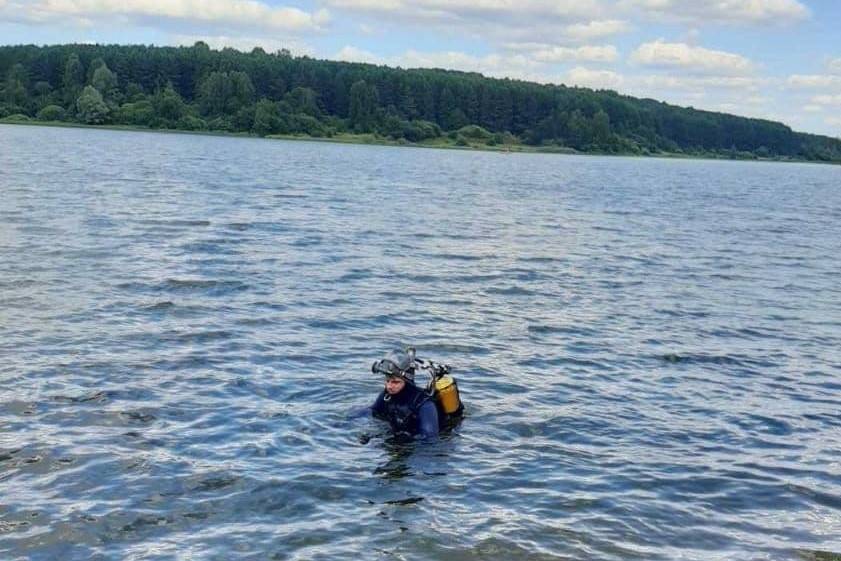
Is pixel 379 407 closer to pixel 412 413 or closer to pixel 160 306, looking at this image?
pixel 412 413

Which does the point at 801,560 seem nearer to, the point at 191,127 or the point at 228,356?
the point at 228,356

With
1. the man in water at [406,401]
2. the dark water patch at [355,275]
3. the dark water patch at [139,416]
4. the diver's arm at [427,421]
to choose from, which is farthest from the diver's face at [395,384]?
the dark water patch at [355,275]

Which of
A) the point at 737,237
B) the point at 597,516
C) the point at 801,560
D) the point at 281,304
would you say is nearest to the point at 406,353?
the point at 597,516

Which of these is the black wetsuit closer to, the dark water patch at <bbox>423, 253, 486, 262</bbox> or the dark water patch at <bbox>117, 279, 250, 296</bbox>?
the dark water patch at <bbox>117, 279, 250, 296</bbox>

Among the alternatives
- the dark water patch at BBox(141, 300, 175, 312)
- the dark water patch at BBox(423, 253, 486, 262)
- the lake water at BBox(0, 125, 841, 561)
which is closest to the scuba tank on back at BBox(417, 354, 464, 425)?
the lake water at BBox(0, 125, 841, 561)

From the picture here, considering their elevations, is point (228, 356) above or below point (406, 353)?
below

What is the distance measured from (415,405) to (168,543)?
526 cm

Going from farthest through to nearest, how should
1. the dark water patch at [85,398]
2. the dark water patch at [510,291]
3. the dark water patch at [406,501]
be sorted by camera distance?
the dark water patch at [510,291], the dark water patch at [85,398], the dark water patch at [406,501]

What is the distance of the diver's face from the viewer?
1538 centimetres

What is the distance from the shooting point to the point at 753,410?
18.2 m

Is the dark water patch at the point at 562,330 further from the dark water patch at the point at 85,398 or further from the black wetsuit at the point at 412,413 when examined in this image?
the dark water patch at the point at 85,398

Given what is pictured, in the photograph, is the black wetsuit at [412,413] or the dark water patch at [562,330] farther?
the dark water patch at [562,330]

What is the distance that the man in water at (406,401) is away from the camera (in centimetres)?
1527

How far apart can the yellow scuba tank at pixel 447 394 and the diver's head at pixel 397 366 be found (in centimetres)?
56
